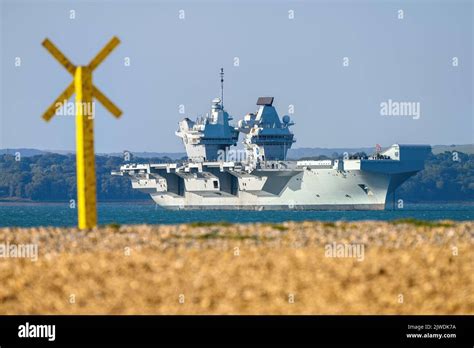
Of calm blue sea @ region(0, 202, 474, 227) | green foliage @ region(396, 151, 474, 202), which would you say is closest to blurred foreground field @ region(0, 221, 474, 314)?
calm blue sea @ region(0, 202, 474, 227)

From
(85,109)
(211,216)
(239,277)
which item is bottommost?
(211,216)

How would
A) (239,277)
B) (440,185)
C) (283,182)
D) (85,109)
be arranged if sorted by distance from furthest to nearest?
(440,185)
(283,182)
(85,109)
(239,277)

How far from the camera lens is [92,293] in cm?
2167

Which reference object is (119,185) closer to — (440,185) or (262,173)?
(440,185)

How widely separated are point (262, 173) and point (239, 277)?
79.4 m

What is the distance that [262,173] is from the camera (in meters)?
101

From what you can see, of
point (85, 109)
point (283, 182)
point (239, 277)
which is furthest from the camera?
point (283, 182)

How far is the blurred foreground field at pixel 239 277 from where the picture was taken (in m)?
21.3

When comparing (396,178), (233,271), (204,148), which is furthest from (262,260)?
(204,148)

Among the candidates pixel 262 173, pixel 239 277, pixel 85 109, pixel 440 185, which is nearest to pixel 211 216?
pixel 262 173

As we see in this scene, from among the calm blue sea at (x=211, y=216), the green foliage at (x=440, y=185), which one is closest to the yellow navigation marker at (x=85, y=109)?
the calm blue sea at (x=211, y=216)

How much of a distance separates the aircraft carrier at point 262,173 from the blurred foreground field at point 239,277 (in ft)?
221

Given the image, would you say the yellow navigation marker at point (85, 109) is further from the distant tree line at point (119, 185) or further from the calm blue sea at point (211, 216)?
the distant tree line at point (119, 185)

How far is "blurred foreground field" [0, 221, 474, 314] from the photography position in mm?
21312
